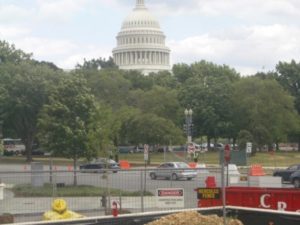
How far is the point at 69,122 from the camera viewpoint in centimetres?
4953

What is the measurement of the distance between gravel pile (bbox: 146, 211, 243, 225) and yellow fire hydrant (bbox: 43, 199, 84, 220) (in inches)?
106

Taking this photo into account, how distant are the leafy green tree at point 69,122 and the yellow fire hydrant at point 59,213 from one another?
85.5ft

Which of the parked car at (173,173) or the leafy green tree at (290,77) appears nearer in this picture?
the parked car at (173,173)

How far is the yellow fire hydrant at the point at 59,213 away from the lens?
17.1 meters

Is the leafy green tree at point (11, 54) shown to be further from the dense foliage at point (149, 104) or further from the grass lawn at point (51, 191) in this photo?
the grass lawn at point (51, 191)

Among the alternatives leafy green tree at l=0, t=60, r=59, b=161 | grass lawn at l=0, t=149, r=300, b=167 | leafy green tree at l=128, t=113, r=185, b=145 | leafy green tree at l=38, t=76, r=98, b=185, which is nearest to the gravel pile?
leafy green tree at l=38, t=76, r=98, b=185

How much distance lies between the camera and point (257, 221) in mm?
15984

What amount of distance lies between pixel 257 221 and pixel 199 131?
88.3 metres

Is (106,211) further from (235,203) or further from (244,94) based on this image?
(244,94)

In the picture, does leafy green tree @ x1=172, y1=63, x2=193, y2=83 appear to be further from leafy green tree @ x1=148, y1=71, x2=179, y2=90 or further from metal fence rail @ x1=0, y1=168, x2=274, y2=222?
metal fence rail @ x1=0, y1=168, x2=274, y2=222

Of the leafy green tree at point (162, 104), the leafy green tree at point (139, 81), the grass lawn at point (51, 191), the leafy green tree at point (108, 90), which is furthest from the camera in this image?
the leafy green tree at point (139, 81)

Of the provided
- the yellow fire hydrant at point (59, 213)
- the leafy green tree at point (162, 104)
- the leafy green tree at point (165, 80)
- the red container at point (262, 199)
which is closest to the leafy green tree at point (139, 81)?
the leafy green tree at point (165, 80)

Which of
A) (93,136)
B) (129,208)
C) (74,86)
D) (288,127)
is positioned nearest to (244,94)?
(288,127)

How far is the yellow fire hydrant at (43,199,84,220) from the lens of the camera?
1709 cm
